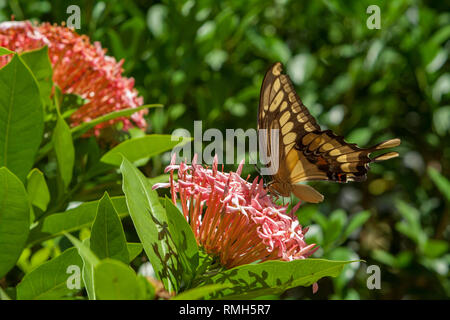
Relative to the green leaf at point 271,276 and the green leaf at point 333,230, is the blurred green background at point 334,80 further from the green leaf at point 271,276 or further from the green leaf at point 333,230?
the green leaf at point 271,276

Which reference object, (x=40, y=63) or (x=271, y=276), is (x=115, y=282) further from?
(x=40, y=63)

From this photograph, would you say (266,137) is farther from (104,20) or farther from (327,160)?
(104,20)

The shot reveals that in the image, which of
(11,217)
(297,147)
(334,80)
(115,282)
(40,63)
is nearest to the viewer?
(115,282)

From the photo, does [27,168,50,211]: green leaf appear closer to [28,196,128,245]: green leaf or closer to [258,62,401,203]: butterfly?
[28,196,128,245]: green leaf

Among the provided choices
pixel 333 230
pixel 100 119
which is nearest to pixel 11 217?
pixel 100 119

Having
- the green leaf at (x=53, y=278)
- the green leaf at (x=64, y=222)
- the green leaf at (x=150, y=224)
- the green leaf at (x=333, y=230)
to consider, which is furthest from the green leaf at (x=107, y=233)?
the green leaf at (x=333, y=230)

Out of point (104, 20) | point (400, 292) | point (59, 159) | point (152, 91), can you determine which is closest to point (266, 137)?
point (59, 159)
